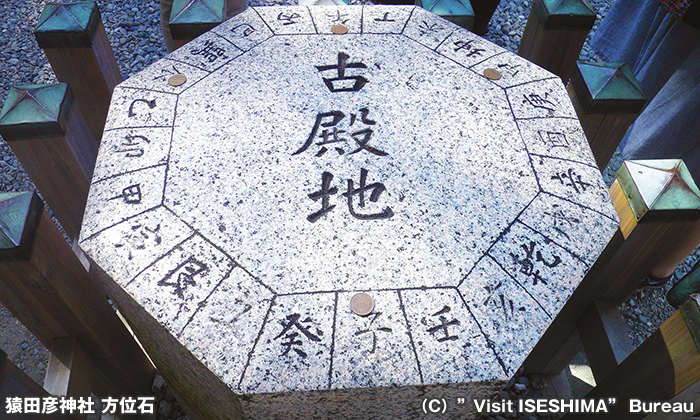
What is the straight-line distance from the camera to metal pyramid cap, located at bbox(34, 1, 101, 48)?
255 cm

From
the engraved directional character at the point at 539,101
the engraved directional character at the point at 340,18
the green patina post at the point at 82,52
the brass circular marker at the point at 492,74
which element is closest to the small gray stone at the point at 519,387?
the engraved directional character at the point at 539,101

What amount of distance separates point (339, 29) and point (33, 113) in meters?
1.49

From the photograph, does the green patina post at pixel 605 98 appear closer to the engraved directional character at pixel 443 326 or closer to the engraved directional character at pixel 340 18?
the engraved directional character at pixel 340 18

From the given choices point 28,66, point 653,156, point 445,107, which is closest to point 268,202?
point 445,107

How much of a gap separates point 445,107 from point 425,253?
807 mm

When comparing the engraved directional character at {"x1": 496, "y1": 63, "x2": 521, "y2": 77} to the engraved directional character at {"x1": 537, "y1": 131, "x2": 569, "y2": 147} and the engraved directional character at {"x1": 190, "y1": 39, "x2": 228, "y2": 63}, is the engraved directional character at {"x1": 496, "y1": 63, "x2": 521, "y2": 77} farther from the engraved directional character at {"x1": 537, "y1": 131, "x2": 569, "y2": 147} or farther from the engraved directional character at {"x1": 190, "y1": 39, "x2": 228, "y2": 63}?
the engraved directional character at {"x1": 190, "y1": 39, "x2": 228, "y2": 63}

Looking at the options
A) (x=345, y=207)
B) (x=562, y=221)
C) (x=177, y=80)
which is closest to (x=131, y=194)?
(x=177, y=80)

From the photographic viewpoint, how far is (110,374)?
2.52m

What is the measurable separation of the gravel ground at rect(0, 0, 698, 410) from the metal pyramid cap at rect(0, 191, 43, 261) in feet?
4.96

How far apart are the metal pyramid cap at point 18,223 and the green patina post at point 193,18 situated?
4.12 feet

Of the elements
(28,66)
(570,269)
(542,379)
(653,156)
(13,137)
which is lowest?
(542,379)

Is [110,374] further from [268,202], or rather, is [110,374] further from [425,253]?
[425,253]

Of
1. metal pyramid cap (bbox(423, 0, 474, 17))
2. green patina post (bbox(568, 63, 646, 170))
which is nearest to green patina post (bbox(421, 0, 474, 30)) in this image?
metal pyramid cap (bbox(423, 0, 474, 17))

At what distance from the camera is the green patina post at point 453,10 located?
2838mm
